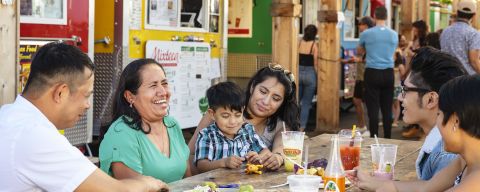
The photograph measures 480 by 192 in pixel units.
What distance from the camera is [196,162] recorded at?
4242mm

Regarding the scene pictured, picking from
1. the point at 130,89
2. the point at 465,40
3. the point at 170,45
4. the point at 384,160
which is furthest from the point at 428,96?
the point at 170,45

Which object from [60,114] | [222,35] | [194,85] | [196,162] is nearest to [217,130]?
[196,162]

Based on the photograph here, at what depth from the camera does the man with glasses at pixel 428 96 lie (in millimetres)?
3529

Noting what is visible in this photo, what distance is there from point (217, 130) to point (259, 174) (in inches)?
19.2

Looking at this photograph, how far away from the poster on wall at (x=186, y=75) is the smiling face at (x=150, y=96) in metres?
4.61

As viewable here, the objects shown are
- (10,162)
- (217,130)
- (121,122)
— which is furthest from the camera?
(217,130)

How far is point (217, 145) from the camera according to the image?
13.9 ft

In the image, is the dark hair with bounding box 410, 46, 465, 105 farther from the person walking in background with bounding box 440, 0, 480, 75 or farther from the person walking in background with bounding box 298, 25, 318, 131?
the person walking in background with bounding box 298, 25, 318, 131

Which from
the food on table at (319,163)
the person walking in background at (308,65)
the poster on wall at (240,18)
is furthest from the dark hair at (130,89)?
the poster on wall at (240,18)

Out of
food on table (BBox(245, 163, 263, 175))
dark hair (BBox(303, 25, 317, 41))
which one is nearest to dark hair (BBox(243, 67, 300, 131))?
food on table (BBox(245, 163, 263, 175))

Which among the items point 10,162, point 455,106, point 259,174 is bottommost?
point 259,174

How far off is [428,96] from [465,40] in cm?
513

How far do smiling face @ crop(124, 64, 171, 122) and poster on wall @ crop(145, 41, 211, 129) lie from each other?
461cm

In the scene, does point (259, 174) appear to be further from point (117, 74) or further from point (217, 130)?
point (117, 74)
